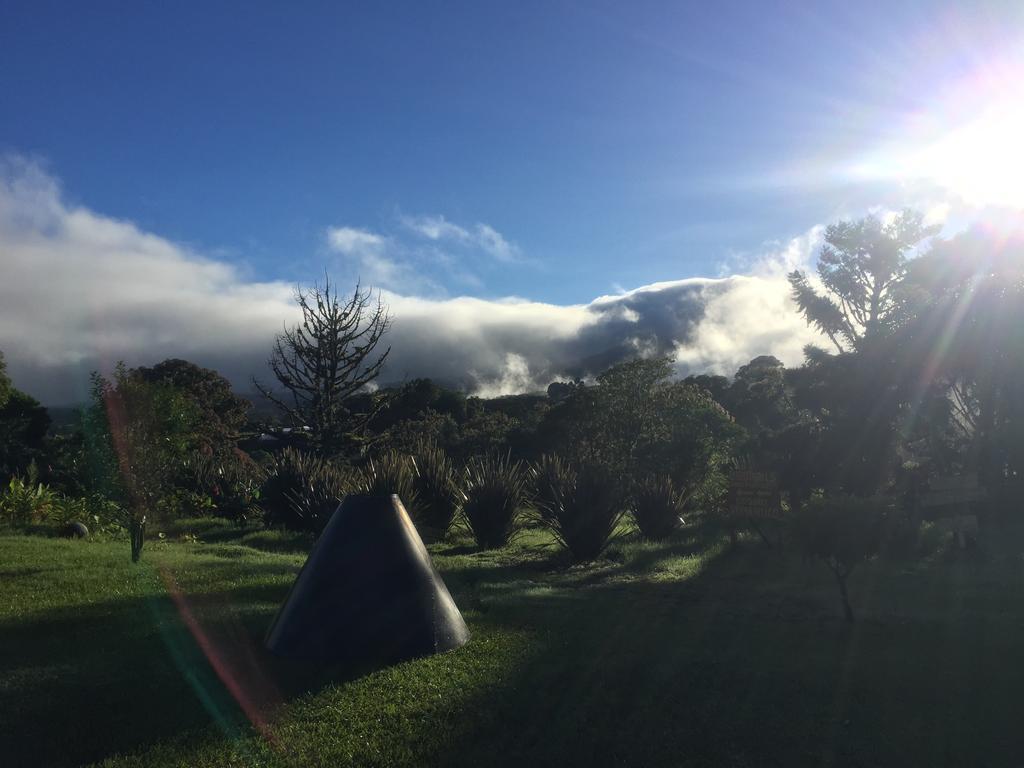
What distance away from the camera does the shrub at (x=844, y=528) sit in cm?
718

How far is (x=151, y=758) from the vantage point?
4129mm

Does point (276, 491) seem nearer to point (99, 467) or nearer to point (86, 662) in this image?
point (99, 467)

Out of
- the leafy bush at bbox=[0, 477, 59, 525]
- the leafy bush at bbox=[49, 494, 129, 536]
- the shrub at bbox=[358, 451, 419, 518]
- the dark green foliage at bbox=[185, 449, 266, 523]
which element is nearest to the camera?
the leafy bush at bbox=[49, 494, 129, 536]

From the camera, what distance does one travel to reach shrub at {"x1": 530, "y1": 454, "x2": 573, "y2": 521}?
40.2 ft

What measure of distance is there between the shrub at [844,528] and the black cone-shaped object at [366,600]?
346 cm

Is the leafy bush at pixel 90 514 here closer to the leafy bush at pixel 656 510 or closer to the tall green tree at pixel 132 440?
the tall green tree at pixel 132 440

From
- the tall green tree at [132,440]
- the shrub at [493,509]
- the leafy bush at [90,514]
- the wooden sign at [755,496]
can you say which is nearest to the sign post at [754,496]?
the wooden sign at [755,496]

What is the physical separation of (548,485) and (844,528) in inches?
259

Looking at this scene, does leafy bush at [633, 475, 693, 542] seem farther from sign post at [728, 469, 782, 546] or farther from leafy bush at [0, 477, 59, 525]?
leafy bush at [0, 477, 59, 525]

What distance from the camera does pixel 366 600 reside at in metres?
5.80

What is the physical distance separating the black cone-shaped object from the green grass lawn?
20cm

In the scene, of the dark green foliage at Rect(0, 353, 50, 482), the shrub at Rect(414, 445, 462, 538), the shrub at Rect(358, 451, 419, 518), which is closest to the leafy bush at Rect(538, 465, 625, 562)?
the shrub at Rect(358, 451, 419, 518)

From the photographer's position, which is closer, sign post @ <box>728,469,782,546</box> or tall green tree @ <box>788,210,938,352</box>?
sign post @ <box>728,469,782,546</box>

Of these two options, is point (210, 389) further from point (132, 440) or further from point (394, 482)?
point (132, 440)
